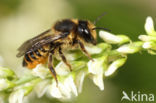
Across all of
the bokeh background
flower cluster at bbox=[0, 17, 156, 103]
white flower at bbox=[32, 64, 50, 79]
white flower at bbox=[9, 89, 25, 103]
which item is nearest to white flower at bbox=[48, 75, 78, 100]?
flower cluster at bbox=[0, 17, 156, 103]

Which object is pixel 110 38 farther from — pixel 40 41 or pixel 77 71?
pixel 40 41

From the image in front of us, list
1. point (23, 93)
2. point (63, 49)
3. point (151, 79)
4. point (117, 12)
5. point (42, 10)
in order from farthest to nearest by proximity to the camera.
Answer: point (42, 10), point (117, 12), point (151, 79), point (63, 49), point (23, 93)

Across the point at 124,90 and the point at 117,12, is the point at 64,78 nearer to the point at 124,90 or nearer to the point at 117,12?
the point at 124,90

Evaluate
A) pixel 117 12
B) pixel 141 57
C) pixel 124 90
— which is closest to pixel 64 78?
pixel 124 90

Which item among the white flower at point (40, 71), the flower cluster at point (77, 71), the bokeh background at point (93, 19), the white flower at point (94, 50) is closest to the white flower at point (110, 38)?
the flower cluster at point (77, 71)

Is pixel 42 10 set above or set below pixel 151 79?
above

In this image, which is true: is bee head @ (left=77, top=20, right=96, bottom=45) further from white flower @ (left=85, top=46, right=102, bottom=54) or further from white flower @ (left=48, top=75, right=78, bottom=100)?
white flower @ (left=48, top=75, right=78, bottom=100)

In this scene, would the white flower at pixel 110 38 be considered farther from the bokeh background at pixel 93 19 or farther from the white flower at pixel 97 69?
the bokeh background at pixel 93 19
